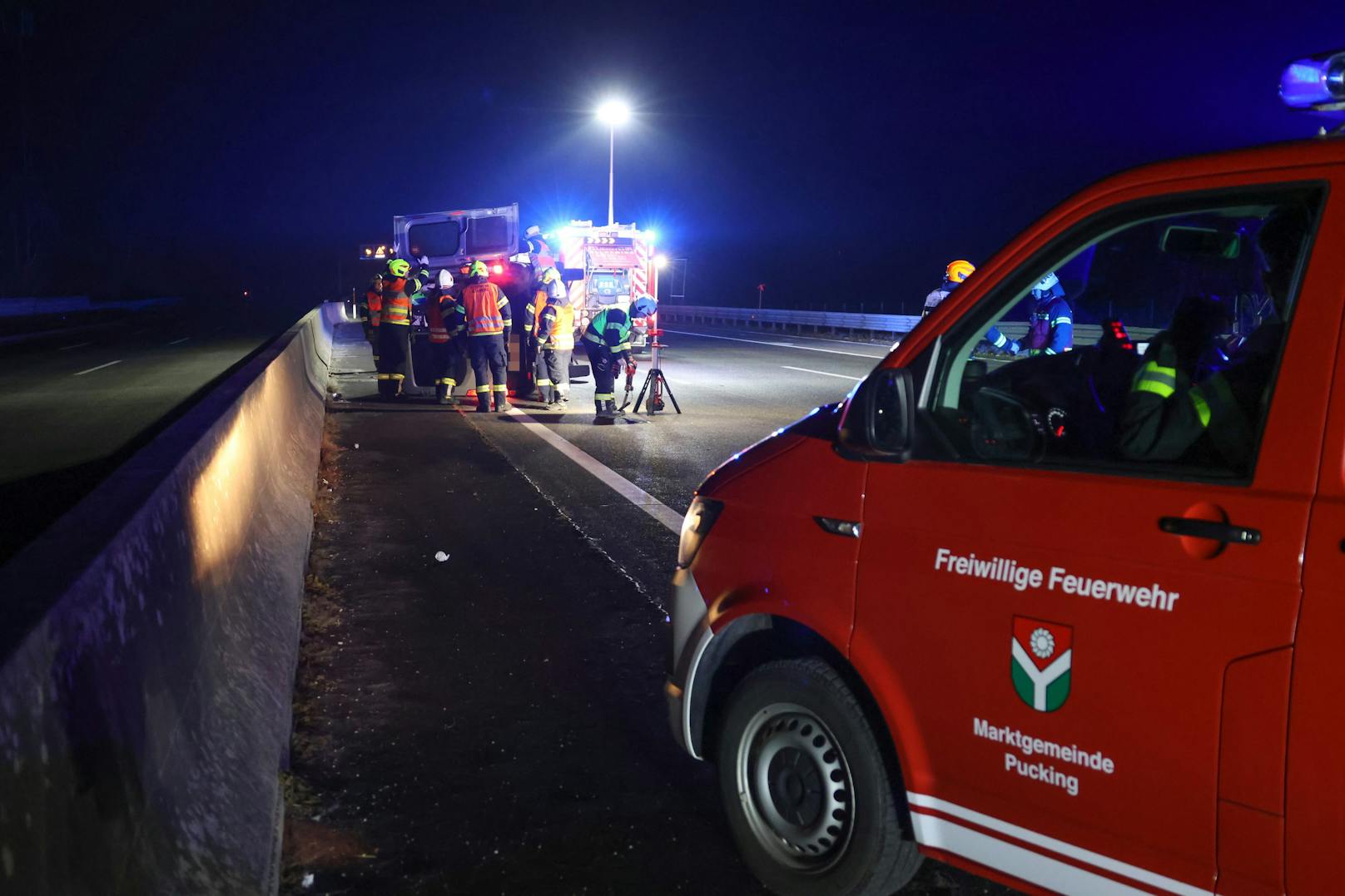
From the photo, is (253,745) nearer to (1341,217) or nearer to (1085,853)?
(1085,853)

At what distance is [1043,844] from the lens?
267 cm

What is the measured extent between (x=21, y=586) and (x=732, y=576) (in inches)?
74.3

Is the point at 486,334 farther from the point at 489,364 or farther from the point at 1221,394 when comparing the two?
the point at 1221,394

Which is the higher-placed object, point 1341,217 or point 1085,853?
point 1341,217

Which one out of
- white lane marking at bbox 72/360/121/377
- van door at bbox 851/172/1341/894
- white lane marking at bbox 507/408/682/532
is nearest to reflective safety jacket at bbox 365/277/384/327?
white lane marking at bbox 507/408/682/532

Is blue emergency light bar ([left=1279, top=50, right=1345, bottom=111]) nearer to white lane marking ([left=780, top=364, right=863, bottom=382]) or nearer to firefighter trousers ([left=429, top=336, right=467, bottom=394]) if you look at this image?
firefighter trousers ([left=429, top=336, right=467, bottom=394])

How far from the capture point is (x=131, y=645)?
8.54 ft

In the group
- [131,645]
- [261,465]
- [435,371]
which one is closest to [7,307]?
[435,371]

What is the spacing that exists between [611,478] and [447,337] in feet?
21.6

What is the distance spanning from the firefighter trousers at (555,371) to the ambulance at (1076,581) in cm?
1204

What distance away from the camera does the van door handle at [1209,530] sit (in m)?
2.28

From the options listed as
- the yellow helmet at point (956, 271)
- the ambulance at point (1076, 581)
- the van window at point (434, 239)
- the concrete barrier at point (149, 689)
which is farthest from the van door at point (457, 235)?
the ambulance at point (1076, 581)

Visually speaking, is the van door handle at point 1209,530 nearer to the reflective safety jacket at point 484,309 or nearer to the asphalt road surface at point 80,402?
the asphalt road surface at point 80,402

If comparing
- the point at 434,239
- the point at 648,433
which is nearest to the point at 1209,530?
the point at 648,433
